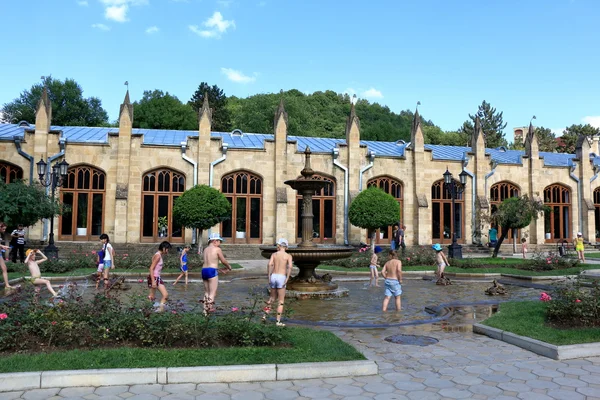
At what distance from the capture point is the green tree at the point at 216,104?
195 feet

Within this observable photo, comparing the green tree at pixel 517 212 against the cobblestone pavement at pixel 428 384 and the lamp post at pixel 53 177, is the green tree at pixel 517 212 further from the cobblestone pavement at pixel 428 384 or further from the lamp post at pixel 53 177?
the lamp post at pixel 53 177

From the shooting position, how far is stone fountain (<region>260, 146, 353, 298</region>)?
510 inches

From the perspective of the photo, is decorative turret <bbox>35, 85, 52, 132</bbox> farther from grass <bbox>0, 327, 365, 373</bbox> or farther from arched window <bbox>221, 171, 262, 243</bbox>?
grass <bbox>0, 327, 365, 373</bbox>

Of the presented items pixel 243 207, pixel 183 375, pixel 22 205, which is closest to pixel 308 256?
pixel 183 375

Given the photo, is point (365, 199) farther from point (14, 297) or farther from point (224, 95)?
point (224, 95)

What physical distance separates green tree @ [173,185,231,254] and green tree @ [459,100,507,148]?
2027 inches

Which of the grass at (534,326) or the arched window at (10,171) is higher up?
the arched window at (10,171)

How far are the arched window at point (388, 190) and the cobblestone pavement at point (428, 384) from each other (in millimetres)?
24406

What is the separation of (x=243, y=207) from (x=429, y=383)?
2444cm

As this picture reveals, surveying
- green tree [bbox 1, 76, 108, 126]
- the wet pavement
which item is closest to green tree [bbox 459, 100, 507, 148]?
green tree [bbox 1, 76, 108, 126]

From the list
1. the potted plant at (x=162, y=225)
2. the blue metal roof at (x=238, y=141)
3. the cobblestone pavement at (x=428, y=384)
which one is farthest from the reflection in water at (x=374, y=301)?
the blue metal roof at (x=238, y=141)

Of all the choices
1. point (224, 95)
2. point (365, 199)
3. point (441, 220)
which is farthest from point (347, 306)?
point (224, 95)

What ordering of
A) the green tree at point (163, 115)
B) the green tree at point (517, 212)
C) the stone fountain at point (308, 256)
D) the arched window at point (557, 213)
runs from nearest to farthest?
the stone fountain at point (308, 256)
the green tree at point (517, 212)
the arched window at point (557, 213)
the green tree at point (163, 115)

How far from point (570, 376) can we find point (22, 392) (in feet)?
20.5
